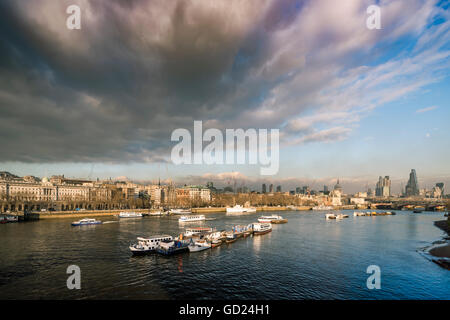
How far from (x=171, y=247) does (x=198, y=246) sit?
6.94m

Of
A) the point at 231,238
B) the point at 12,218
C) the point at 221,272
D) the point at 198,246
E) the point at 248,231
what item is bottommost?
the point at 248,231

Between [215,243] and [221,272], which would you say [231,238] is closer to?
[215,243]

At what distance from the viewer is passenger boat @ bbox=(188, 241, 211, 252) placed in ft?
184

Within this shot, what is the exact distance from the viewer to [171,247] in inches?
2095

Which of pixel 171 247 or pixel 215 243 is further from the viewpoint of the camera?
pixel 215 243

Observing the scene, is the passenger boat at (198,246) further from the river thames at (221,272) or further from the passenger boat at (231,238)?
the passenger boat at (231,238)

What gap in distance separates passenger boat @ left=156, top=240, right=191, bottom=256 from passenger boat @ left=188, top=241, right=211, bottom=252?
1.21 m

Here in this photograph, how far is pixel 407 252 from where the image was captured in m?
57.7

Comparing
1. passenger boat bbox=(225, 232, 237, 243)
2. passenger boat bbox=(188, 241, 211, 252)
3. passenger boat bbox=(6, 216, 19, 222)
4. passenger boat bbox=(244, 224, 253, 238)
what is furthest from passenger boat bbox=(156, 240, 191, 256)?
passenger boat bbox=(6, 216, 19, 222)

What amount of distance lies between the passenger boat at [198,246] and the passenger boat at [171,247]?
3.97 feet

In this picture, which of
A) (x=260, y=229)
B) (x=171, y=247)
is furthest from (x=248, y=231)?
(x=171, y=247)

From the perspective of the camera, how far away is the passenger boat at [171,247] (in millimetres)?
52719
